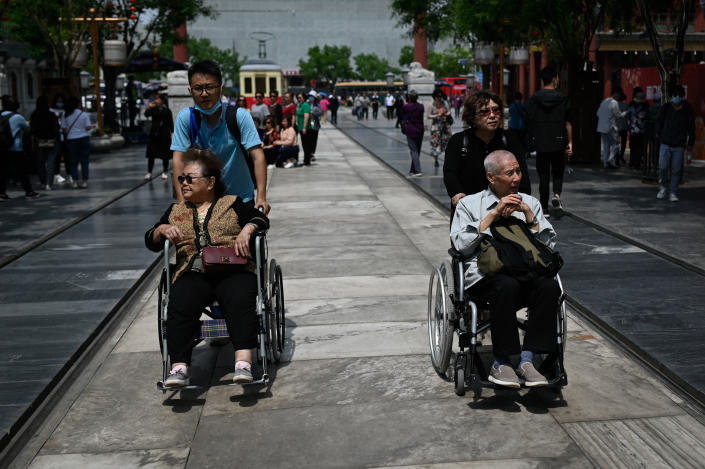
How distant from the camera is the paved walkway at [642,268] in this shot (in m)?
5.86

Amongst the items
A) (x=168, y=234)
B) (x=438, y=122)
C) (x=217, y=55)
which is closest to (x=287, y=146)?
(x=438, y=122)

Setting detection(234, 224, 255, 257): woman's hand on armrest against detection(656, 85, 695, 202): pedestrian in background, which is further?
detection(656, 85, 695, 202): pedestrian in background

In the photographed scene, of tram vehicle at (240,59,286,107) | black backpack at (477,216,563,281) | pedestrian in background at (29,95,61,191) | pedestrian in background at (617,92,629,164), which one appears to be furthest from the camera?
tram vehicle at (240,59,286,107)

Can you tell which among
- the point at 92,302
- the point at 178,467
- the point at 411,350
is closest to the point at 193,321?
the point at 178,467

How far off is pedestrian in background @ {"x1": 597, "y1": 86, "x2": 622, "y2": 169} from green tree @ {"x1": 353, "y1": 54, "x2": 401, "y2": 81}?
9256 centimetres

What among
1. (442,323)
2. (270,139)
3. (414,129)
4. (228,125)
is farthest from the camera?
(270,139)

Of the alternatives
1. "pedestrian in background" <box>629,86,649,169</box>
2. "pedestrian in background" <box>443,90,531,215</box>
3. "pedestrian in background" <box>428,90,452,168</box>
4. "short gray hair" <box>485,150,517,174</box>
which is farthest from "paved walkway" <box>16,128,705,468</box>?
"pedestrian in background" <box>428,90,452,168</box>

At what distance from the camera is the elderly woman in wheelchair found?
4941 millimetres

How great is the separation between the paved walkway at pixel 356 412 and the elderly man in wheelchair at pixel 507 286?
0.92ft

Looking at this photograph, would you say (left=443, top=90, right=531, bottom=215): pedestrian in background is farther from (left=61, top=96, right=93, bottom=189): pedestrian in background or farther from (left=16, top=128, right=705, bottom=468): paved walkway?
(left=61, top=96, right=93, bottom=189): pedestrian in background

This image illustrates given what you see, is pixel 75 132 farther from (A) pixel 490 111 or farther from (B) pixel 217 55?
(B) pixel 217 55

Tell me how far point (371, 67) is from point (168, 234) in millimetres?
107181

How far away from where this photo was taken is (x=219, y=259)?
5059 mm

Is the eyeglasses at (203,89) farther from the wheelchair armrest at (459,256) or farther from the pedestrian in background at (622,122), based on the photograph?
the pedestrian in background at (622,122)
